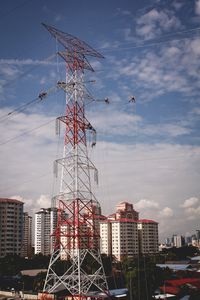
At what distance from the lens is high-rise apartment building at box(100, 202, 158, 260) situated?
7538cm

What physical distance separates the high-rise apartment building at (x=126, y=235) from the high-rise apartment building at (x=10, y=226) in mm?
20832

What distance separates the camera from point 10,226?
65.3m

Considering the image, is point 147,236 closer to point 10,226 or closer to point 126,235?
point 126,235

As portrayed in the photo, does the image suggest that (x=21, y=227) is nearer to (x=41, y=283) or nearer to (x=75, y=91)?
(x=41, y=283)

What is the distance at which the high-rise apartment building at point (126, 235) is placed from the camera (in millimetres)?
75375

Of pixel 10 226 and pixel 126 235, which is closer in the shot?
pixel 10 226

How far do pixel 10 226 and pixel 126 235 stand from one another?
86.0 feet

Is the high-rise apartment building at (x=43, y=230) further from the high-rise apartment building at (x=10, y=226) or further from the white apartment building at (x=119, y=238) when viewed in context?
the high-rise apartment building at (x=10, y=226)

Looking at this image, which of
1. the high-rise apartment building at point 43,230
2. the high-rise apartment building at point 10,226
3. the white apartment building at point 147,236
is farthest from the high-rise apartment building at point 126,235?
the high-rise apartment building at point 10,226

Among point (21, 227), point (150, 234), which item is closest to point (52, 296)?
point (21, 227)

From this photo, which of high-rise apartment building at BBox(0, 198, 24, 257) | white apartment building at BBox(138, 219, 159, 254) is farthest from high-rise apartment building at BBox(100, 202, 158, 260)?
high-rise apartment building at BBox(0, 198, 24, 257)

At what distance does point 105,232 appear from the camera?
7825cm

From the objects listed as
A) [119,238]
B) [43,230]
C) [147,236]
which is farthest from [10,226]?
[147,236]

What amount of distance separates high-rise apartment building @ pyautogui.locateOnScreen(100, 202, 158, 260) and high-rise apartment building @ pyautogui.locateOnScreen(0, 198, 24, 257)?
820 inches
